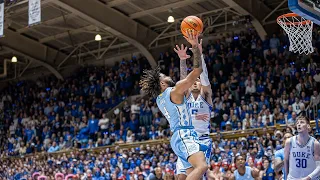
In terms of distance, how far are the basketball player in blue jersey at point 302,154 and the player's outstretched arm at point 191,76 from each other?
6.82ft

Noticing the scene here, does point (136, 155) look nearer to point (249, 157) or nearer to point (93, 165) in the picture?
point (93, 165)

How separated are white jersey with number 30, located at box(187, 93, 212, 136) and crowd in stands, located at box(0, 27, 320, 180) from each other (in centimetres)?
509

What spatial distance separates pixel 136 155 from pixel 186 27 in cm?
1320

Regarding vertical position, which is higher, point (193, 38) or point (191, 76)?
point (193, 38)

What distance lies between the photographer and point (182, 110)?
7832mm

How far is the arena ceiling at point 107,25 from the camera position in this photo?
2530 centimetres

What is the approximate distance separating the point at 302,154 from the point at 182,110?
214 cm

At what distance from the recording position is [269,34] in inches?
1009

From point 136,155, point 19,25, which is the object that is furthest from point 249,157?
point 19,25

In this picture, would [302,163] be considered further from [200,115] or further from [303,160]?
[200,115]

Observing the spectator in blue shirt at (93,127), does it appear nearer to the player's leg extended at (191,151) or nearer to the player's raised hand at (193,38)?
the player's leg extended at (191,151)

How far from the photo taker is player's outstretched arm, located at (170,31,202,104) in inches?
293

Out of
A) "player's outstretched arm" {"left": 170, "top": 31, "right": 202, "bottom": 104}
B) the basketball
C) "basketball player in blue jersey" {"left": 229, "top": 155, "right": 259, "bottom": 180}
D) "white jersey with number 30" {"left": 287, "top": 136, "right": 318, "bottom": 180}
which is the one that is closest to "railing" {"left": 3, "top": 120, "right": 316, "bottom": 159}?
"basketball player in blue jersey" {"left": 229, "top": 155, "right": 259, "bottom": 180}

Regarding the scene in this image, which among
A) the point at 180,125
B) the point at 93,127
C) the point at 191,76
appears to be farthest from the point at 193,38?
the point at 93,127
